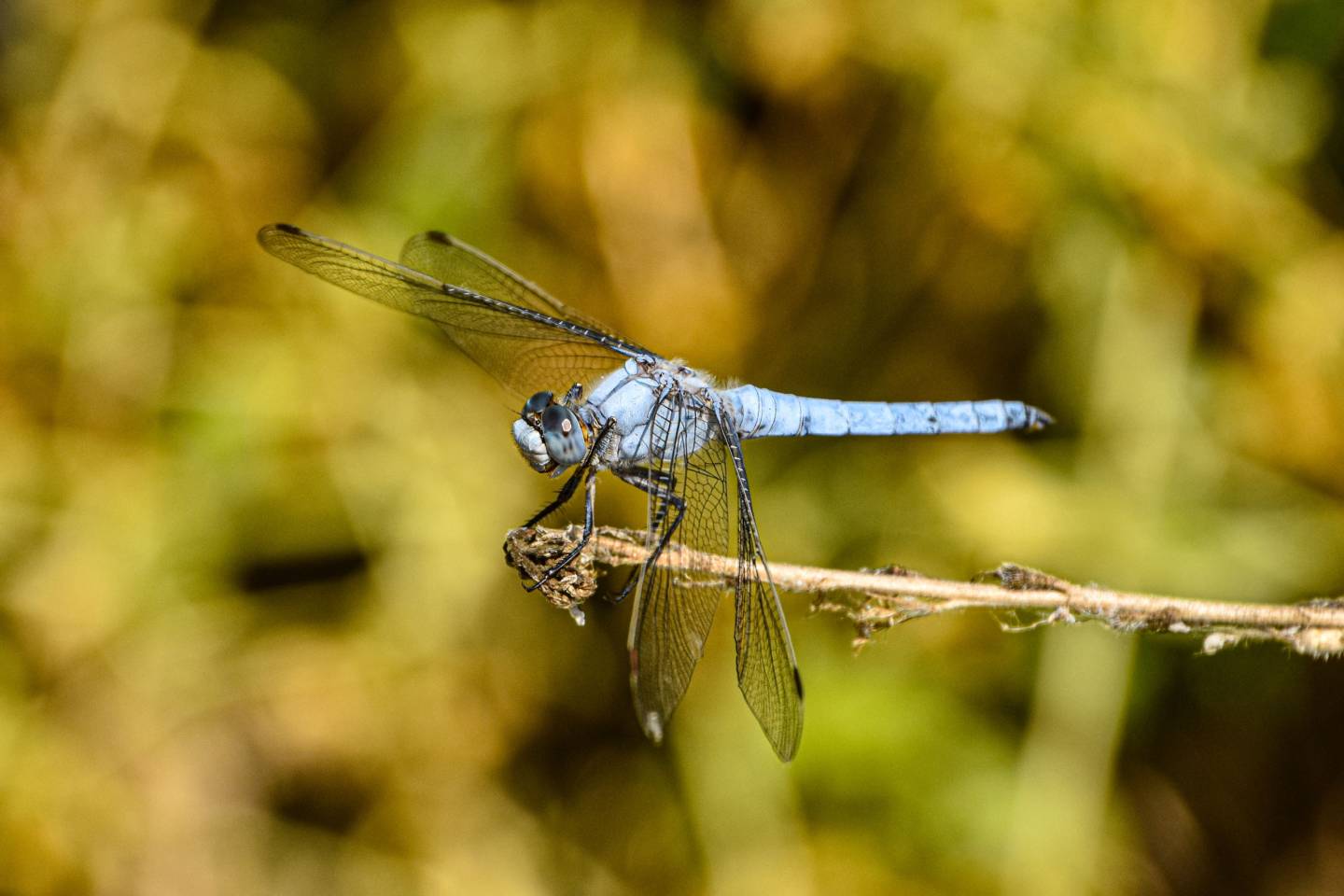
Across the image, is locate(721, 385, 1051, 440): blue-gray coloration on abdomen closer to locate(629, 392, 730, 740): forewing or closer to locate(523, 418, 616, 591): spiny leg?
locate(629, 392, 730, 740): forewing

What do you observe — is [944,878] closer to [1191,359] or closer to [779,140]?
[1191,359]

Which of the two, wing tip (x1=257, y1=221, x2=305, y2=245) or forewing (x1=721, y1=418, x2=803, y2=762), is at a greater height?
wing tip (x1=257, y1=221, x2=305, y2=245)

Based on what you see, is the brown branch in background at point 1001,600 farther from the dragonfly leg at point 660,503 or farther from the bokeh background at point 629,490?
the bokeh background at point 629,490

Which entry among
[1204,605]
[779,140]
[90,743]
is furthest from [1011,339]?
[90,743]

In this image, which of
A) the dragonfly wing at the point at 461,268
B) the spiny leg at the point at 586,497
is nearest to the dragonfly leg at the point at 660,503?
the spiny leg at the point at 586,497

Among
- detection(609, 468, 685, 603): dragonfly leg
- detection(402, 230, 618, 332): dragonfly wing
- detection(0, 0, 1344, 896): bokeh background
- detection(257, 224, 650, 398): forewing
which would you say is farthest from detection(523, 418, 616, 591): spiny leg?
detection(0, 0, 1344, 896): bokeh background
